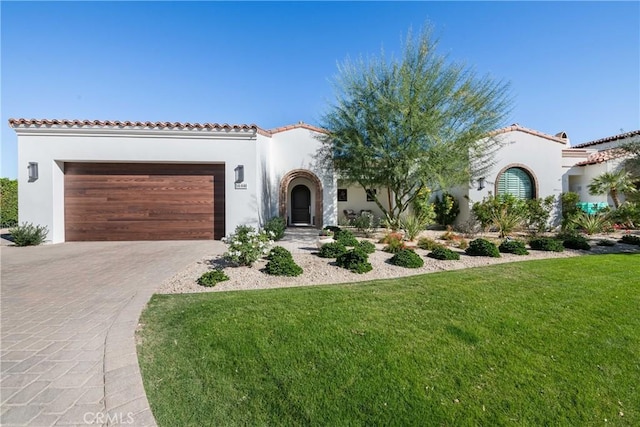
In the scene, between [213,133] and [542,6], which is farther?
[213,133]

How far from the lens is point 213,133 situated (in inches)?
380

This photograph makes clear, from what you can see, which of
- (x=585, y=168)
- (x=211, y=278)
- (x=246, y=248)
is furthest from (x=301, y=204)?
(x=585, y=168)

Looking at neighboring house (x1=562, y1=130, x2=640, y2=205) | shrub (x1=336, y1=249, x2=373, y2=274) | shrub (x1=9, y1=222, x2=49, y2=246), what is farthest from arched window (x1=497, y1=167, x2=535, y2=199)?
shrub (x1=9, y1=222, x2=49, y2=246)

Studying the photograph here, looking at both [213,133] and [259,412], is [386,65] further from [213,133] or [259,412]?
[259,412]

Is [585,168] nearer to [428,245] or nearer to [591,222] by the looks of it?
[591,222]

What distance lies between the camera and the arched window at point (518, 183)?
12.9 metres

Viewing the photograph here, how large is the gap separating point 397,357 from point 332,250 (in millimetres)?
4158

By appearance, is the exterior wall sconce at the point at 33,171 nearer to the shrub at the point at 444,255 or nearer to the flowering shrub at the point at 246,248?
the flowering shrub at the point at 246,248

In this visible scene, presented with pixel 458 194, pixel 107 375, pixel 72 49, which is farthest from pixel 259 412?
pixel 458 194

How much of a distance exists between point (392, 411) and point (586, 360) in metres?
2.34

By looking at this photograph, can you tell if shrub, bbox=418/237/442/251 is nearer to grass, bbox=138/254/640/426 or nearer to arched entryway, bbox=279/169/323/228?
grass, bbox=138/254/640/426

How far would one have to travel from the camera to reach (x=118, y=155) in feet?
31.0

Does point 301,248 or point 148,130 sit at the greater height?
point 148,130

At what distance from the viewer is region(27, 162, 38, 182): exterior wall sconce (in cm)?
912
